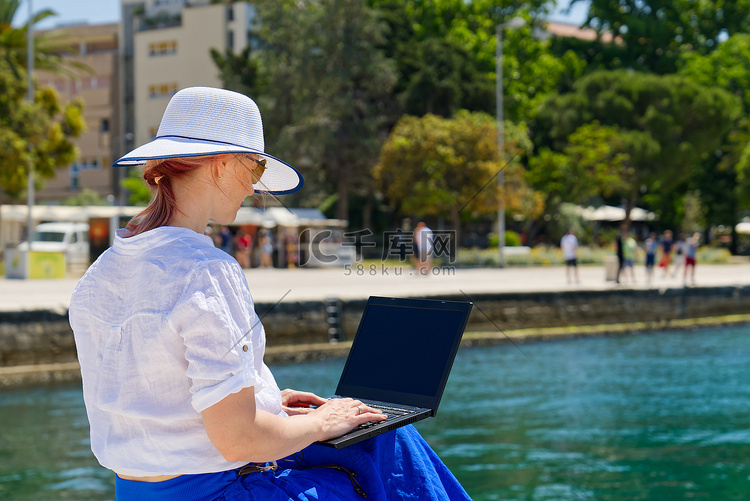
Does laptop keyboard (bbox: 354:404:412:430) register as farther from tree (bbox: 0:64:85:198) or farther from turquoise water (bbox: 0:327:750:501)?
tree (bbox: 0:64:85:198)

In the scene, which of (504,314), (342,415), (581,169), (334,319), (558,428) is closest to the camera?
(342,415)

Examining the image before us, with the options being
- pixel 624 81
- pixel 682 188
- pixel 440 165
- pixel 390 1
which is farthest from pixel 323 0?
pixel 682 188

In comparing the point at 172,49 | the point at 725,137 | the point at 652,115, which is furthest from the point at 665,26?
the point at 172,49

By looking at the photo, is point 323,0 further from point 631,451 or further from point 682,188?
point 631,451

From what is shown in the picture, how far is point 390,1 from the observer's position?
44.0 m

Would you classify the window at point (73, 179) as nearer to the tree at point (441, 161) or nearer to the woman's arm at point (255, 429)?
the tree at point (441, 161)

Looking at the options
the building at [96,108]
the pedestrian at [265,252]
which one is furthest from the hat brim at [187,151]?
the building at [96,108]

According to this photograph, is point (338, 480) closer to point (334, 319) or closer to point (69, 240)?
point (334, 319)

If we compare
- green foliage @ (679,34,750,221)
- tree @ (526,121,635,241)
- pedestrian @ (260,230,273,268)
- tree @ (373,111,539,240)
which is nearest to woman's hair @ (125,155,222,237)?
pedestrian @ (260,230,273,268)

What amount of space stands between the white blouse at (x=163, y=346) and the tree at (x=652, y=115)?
39707mm

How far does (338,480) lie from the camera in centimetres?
213

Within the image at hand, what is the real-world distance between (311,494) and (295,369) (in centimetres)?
1107

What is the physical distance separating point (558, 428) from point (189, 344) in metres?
7.67

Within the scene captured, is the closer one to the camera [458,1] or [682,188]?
[458,1]
